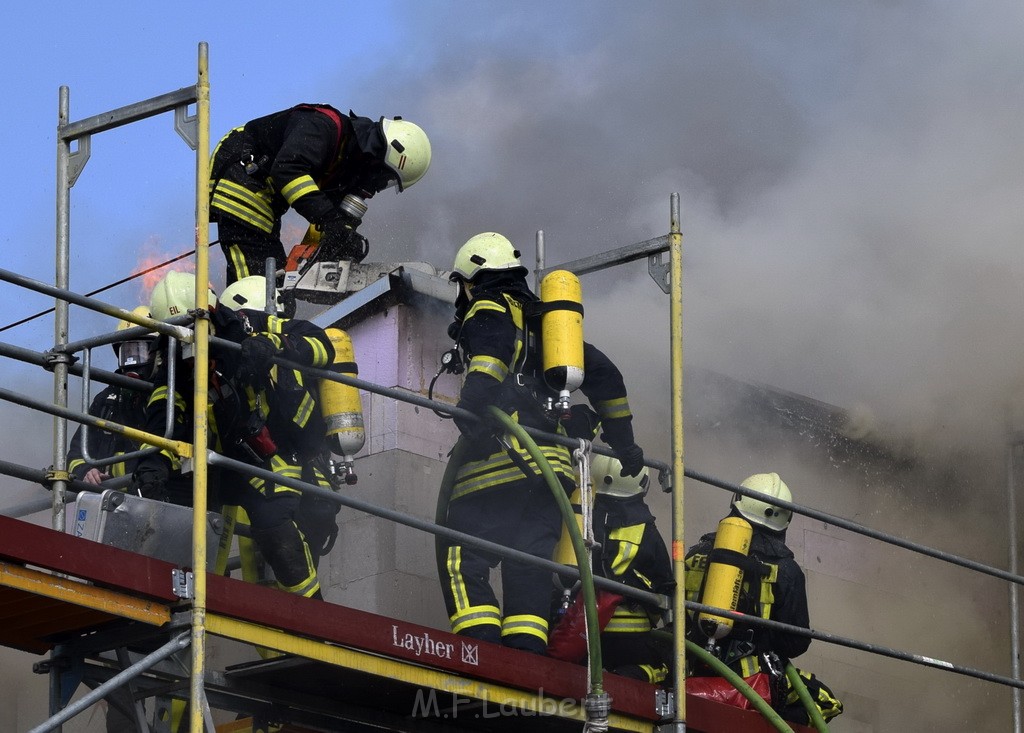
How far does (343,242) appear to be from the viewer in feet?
32.0

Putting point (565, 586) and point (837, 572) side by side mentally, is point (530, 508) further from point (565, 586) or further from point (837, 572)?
point (837, 572)

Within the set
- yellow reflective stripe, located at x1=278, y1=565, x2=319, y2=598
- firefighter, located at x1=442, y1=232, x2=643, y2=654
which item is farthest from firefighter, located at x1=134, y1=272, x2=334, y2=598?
firefighter, located at x1=442, y1=232, x2=643, y2=654

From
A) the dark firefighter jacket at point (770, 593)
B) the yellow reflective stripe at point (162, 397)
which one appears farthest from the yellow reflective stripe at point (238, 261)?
the dark firefighter jacket at point (770, 593)

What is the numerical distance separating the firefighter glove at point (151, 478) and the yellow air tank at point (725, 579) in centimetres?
269

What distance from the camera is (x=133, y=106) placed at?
289 inches

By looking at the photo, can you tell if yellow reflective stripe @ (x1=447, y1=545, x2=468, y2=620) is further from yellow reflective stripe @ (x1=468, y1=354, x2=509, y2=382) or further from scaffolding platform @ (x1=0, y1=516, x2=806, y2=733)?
yellow reflective stripe @ (x1=468, y1=354, x2=509, y2=382)

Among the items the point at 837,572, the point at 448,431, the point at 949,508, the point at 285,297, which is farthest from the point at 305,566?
the point at 949,508

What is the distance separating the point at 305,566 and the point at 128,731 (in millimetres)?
1015

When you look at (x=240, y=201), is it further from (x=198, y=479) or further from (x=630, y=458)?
(x=198, y=479)

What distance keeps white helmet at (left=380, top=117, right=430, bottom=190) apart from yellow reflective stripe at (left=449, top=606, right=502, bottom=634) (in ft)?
8.29

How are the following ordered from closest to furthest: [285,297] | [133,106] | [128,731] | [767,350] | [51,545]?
[51,545] < [133,106] < [128,731] < [285,297] < [767,350]

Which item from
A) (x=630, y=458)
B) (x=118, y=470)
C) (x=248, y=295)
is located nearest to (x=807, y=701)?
(x=630, y=458)

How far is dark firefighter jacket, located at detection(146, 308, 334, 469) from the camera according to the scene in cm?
762

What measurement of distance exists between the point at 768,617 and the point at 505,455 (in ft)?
6.62
